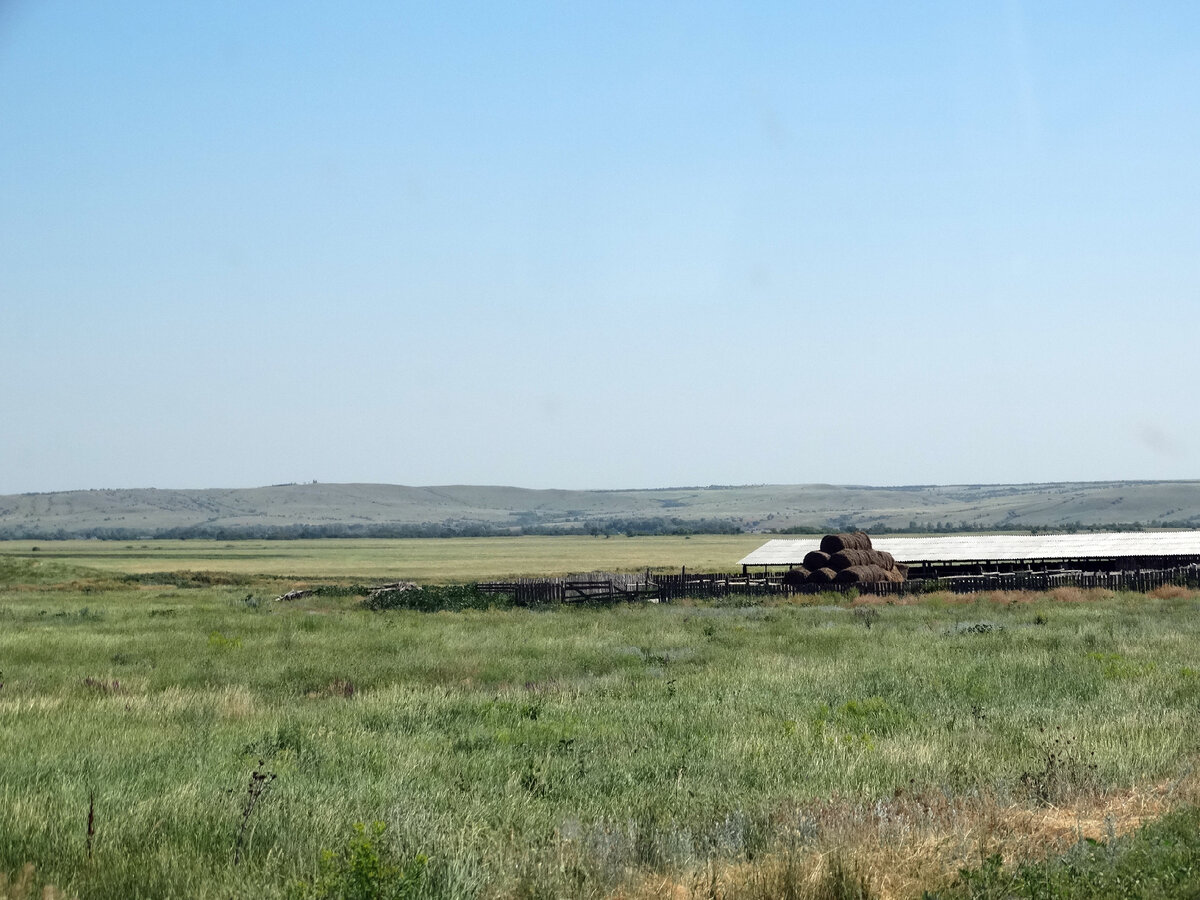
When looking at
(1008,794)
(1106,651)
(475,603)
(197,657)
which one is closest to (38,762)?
(1008,794)

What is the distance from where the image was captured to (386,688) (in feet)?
66.3

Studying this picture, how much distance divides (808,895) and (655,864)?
4.44 ft

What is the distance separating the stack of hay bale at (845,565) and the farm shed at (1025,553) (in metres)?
4.51

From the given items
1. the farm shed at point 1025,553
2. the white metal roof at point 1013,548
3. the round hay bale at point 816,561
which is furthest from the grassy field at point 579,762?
the white metal roof at point 1013,548

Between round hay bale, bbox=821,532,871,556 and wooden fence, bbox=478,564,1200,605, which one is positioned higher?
round hay bale, bbox=821,532,871,556

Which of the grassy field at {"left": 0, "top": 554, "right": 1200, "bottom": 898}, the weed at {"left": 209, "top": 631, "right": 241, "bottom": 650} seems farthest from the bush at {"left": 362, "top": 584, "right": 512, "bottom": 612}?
the grassy field at {"left": 0, "top": 554, "right": 1200, "bottom": 898}

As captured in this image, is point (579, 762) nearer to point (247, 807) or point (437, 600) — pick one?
point (247, 807)

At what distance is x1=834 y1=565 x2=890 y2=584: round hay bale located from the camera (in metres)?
50.1

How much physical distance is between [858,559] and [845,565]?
3.80 feet

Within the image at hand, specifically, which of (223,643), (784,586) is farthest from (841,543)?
(223,643)

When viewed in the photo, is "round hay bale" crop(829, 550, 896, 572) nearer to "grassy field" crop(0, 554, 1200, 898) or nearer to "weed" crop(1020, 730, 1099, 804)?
"grassy field" crop(0, 554, 1200, 898)

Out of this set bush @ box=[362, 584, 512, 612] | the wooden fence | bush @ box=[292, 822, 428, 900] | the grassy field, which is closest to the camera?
bush @ box=[292, 822, 428, 900]

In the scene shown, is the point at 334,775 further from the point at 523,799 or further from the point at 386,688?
the point at 386,688

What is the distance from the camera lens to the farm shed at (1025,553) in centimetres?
5766
